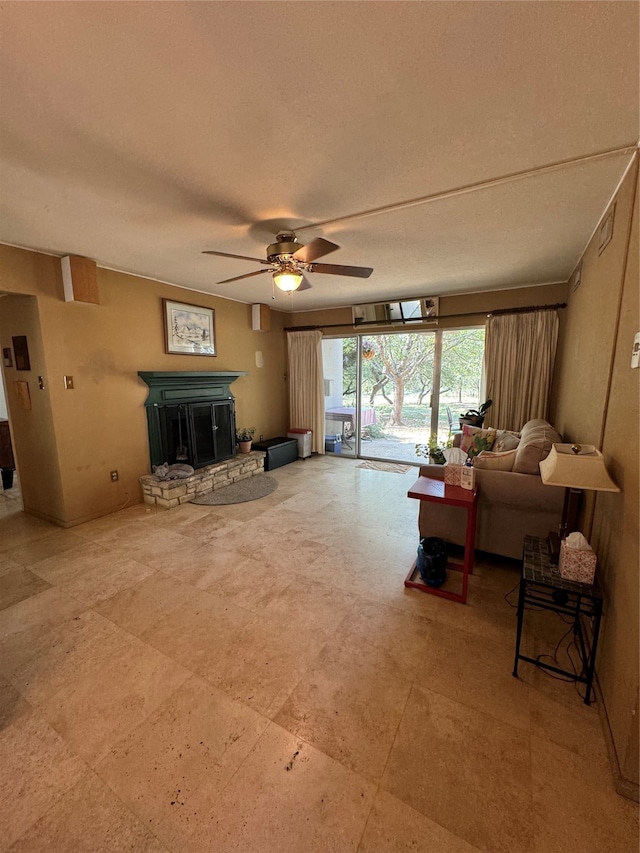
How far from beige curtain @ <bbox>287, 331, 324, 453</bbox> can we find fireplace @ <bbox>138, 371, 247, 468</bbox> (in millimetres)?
1390

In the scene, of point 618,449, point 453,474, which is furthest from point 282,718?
point 618,449

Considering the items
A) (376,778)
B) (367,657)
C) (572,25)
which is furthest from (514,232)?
(376,778)

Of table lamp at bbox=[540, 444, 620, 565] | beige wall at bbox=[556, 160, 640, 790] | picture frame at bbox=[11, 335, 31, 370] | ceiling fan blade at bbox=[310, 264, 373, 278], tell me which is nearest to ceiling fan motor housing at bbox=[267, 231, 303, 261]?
ceiling fan blade at bbox=[310, 264, 373, 278]

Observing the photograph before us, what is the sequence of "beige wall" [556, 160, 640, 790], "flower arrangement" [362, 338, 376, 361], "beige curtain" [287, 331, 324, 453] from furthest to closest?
"beige curtain" [287, 331, 324, 453]
"flower arrangement" [362, 338, 376, 361]
"beige wall" [556, 160, 640, 790]

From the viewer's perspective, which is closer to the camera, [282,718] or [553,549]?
[282,718]

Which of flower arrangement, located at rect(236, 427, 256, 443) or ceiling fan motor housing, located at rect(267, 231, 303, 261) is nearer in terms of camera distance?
ceiling fan motor housing, located at rect(267, 231, 303, 261)

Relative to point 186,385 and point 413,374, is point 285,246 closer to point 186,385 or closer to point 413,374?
point 186,385

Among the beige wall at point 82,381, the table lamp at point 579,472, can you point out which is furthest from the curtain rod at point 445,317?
the table lamp at point 579,472

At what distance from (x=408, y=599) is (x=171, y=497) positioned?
2.76m

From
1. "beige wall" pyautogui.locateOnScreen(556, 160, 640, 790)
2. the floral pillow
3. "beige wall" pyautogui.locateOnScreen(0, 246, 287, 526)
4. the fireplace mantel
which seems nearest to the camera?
"beige wall" pyautogui.locateOnScreen(556, 160, 640, 790)

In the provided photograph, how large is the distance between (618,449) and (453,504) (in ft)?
3.05

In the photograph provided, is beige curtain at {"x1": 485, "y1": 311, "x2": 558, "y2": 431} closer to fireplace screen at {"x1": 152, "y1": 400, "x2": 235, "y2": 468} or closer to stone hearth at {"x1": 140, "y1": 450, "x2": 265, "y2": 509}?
stone hearth at {"x1": 140, "y1": 450, "x2": 265, "y2": 509}

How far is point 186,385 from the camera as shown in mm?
4281

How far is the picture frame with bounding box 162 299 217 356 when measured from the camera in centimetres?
412
